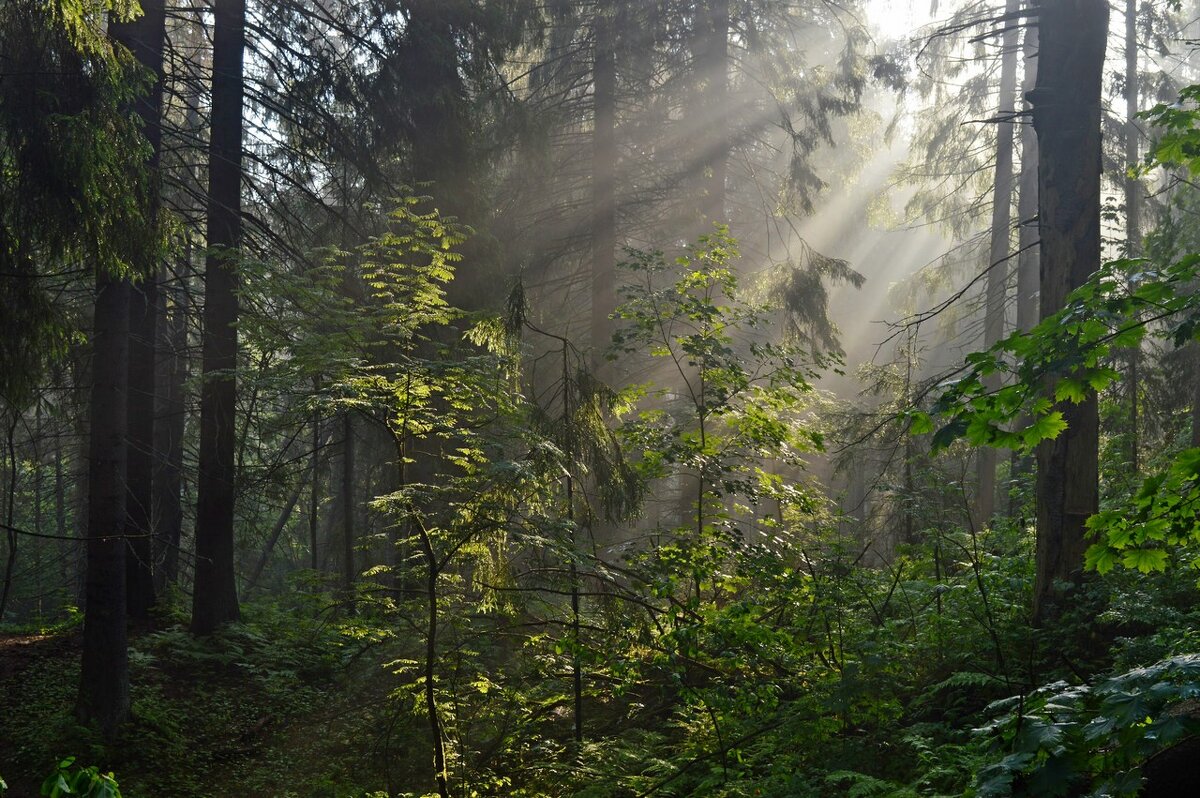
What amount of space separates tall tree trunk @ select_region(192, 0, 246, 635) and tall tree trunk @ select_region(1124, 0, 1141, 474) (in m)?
12.5

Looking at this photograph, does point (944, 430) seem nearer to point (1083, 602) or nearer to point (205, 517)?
point (1083, 602)

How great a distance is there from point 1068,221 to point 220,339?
9264 millimetres

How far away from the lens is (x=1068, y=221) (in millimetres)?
6648

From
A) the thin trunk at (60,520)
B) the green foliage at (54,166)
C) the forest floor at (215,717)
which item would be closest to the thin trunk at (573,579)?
the forest floor at (215,717)

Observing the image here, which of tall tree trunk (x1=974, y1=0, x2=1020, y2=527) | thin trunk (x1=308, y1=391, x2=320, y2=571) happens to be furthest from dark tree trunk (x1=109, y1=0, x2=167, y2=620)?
tall tree trunk (x1=974, y1=0, x2=1020, y2=527)

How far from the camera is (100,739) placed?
7648 mm

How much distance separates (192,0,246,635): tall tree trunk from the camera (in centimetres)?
1065

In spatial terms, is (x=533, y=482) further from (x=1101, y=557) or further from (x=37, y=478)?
(x=37, y=478)

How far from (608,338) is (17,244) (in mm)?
8818

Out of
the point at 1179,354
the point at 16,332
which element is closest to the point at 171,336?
the point at 16,332

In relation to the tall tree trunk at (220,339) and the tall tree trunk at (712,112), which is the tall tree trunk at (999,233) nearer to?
the tall tree trunk at (712,112)

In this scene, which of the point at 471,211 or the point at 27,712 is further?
the point at 471,211

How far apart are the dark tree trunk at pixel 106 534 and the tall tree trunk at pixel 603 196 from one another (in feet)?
24.3

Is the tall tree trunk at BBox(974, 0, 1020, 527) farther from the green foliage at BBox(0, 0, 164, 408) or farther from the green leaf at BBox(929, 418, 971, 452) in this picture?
the green foliage at BBox(0, 0, 164, 408)
